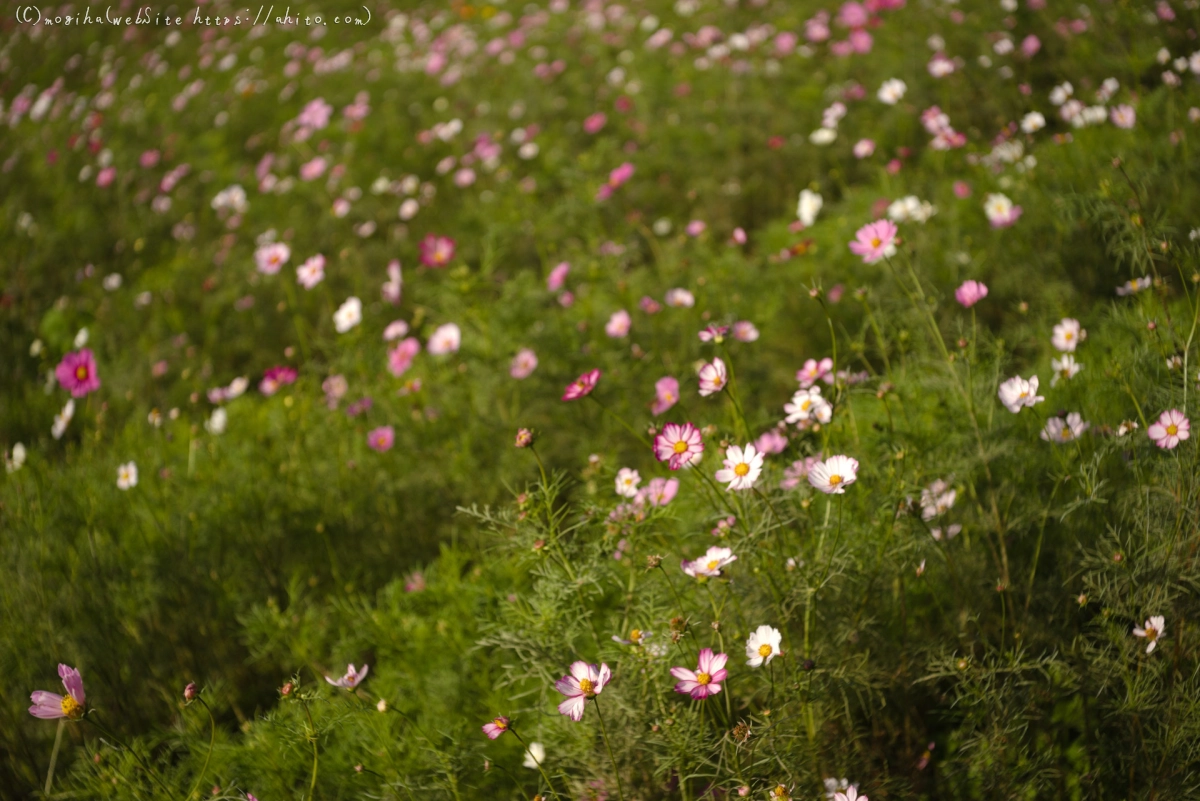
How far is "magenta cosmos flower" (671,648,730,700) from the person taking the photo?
3.92ft

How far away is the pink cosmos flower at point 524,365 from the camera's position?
2.50 m

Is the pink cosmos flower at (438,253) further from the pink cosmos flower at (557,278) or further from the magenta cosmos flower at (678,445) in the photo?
the magenta cosmos flower at (678,445)

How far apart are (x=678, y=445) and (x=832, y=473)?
0.28 metres

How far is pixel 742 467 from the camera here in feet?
4.42

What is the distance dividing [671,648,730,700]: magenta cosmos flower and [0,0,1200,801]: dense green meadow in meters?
0.07

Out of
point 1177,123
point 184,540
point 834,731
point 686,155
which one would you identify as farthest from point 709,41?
point 834,731

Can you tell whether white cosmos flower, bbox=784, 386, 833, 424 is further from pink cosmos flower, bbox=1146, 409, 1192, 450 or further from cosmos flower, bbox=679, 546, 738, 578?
pink cosmos flower, bbox=1146, 409, 1192, 450

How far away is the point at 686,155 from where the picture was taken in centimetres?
403

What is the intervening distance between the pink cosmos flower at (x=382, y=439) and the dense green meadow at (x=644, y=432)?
0.18 ft

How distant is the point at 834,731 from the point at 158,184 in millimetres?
5287

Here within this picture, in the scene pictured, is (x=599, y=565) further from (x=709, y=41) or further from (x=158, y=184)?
(x=158, y=184)

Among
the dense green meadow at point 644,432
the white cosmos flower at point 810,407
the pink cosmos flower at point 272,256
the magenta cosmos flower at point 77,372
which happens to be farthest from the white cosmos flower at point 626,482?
the pink cosmos flower at point 272,256

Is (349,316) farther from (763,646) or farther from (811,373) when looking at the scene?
(763,646)

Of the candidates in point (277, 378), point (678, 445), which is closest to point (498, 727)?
point (678, 445)
